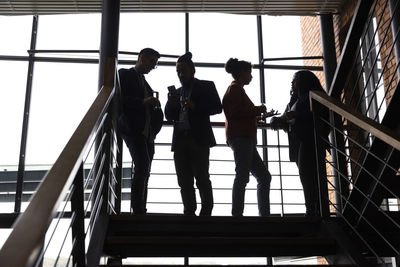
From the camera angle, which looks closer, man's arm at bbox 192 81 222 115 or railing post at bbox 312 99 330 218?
railing post at bbox 312 99 330 218

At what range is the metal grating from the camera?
232 inches

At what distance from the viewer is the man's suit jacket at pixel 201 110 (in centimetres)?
328

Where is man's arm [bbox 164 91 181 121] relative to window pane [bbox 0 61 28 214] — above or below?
below

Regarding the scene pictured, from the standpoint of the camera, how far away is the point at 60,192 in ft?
4.45

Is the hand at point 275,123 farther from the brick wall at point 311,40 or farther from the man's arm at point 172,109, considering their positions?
the brick wall at point 311,40

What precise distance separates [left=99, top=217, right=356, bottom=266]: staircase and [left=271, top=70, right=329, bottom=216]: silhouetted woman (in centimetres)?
43

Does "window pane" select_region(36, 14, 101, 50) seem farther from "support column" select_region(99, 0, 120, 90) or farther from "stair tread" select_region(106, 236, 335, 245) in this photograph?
"stair tread" select_region(106, 236, 335, 245)

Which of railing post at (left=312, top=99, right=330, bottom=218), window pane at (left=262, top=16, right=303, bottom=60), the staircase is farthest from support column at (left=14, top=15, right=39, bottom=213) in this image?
railing post at (left=312, top=99, right=330, bottom=218)

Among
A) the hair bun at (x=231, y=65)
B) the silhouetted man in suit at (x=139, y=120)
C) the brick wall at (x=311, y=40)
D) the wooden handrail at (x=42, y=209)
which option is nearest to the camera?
the wooden handrail at (x=42, y=209)

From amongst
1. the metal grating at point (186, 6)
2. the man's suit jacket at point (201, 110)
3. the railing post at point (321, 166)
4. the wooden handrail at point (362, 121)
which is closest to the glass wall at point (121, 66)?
the metal grating at point (186, 6)

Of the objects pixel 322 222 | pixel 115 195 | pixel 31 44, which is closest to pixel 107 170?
pixel 115 195

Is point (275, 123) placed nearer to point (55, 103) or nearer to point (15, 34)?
point (55, 103)

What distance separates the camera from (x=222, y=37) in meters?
6.60

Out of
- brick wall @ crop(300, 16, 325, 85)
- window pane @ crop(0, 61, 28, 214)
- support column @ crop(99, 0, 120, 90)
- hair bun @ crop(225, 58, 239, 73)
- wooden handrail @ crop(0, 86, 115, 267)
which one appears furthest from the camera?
brick wall @ crop(300, 16, 325, 85)
